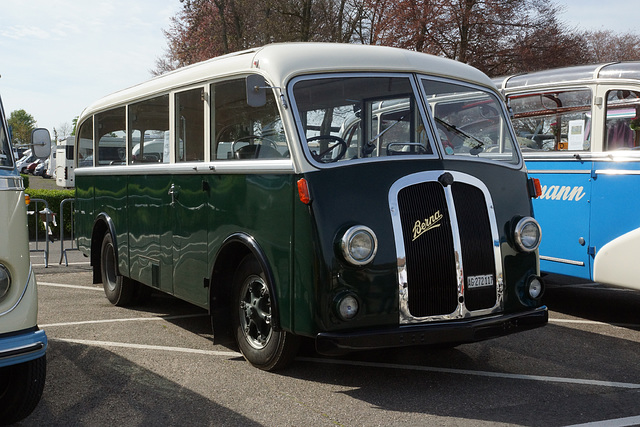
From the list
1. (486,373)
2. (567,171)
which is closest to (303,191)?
(486,373)

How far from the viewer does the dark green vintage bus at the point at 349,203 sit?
5121 mm

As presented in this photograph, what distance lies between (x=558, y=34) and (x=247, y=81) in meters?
18.2

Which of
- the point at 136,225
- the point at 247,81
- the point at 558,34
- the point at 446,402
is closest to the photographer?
the point at 446,402

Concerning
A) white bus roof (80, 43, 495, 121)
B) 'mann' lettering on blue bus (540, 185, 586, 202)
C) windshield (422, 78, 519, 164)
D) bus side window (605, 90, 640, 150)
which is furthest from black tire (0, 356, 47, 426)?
bus side window (605, 90, 640, 150)

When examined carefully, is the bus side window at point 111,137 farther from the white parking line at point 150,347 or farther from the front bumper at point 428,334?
the front bumper at point 428,334

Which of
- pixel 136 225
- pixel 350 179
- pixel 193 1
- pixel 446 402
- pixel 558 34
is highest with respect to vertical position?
pixel 193 1

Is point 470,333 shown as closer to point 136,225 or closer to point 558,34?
point 136,225

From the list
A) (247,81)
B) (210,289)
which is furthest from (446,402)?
(247,81)

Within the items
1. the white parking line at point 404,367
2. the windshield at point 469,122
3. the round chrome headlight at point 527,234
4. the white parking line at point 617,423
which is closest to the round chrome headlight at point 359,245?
the windshield at point 469,122

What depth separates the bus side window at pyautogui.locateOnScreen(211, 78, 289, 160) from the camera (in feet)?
18.4

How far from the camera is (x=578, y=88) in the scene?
823 centimetres

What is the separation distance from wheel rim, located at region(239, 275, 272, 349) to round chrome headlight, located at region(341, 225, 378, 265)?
900 millimetres

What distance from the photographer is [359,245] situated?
5.04 meters

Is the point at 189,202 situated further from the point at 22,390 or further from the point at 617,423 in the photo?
the point at 617,423
